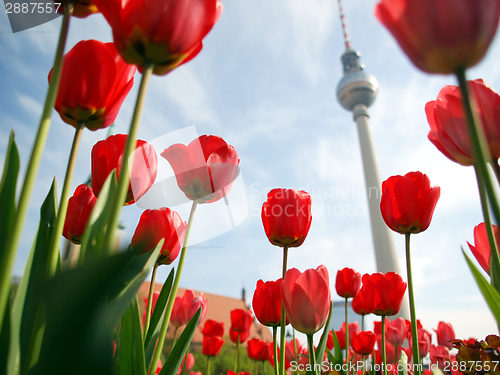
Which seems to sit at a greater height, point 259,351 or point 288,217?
point 288,217

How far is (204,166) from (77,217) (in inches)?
17.7

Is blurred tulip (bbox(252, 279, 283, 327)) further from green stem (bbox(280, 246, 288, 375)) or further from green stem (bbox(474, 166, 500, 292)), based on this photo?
green stem (bbox(474, 166, 500, 292))

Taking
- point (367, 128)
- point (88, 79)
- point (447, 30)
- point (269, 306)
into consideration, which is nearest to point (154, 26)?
point (88, 79)

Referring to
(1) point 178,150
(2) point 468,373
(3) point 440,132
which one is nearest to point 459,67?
(3) point 440,132

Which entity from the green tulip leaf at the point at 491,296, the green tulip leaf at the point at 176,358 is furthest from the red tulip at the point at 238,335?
the green tulip leaf at the point at 491,296

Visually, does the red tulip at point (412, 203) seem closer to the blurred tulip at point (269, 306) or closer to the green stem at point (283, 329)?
the green stem at point (283, 329)

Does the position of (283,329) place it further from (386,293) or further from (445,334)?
(445,334)

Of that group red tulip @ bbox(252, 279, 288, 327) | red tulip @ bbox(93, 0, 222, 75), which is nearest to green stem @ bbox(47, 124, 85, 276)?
red tulip @ bbox(93, 0, 222, 75)

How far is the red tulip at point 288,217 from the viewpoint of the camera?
1524mm

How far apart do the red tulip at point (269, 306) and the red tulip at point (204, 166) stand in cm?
70

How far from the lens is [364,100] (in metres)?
37.3

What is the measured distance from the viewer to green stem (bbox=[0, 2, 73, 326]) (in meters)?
0.46

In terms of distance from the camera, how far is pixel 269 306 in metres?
1.63

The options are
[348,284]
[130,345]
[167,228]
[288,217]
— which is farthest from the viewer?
[348,284]
